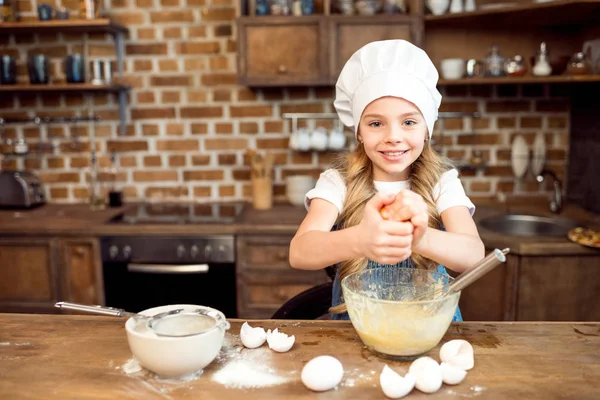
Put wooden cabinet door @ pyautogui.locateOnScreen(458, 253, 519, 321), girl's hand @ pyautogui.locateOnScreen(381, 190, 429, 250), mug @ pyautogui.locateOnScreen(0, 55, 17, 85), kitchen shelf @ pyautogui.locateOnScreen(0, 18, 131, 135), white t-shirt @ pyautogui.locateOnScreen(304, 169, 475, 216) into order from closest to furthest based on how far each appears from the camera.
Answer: girl's hand @ pyautogui.locateOnScreen(381, 190, 429, 250) → white t-shirt @ pyautogui.locateOnScreen(304, 169, 475, 216) → wooden cabinet door @ pyautogui.locateOnScreen(458, 253, 519, 321) → kitchen shelf @ pyautogui.locateOnScreen(0, 18, 131, 135) → mug @ pyautogui.locateOnScreen(0, 55, 17, 85)

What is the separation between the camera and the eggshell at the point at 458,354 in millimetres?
919

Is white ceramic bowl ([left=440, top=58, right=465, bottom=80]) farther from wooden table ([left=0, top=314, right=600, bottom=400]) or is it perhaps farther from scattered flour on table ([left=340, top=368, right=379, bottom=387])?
scattered flour on table ([left=340, top=368, right=379, bottom=387])

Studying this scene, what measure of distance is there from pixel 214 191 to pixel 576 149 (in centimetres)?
176

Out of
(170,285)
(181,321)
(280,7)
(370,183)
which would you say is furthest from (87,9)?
(181,321)

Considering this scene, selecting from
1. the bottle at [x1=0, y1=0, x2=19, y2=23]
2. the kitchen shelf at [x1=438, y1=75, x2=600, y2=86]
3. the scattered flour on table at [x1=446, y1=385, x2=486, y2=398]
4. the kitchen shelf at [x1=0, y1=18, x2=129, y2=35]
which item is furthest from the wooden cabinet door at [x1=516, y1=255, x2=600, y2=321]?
the bottle at [x1=0, y1=0, x2=19, y2=23]

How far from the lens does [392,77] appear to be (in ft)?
4.22

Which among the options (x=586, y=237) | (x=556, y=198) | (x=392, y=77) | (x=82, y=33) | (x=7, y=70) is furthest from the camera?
(x=82, y=33)

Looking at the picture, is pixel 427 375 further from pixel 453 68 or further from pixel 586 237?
pixel 453 68

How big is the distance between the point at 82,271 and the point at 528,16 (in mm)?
2163

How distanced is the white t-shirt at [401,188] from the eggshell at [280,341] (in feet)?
1.64

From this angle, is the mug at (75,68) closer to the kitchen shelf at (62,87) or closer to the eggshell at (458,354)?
the kitchen shelf at (62,87)

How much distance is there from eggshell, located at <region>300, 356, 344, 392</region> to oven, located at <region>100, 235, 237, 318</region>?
1573mm

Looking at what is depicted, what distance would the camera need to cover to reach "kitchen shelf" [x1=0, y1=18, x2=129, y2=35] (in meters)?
2.55

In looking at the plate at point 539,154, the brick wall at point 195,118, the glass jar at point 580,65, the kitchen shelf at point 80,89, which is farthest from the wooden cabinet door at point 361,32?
the kitchen shelf at point 80,89
